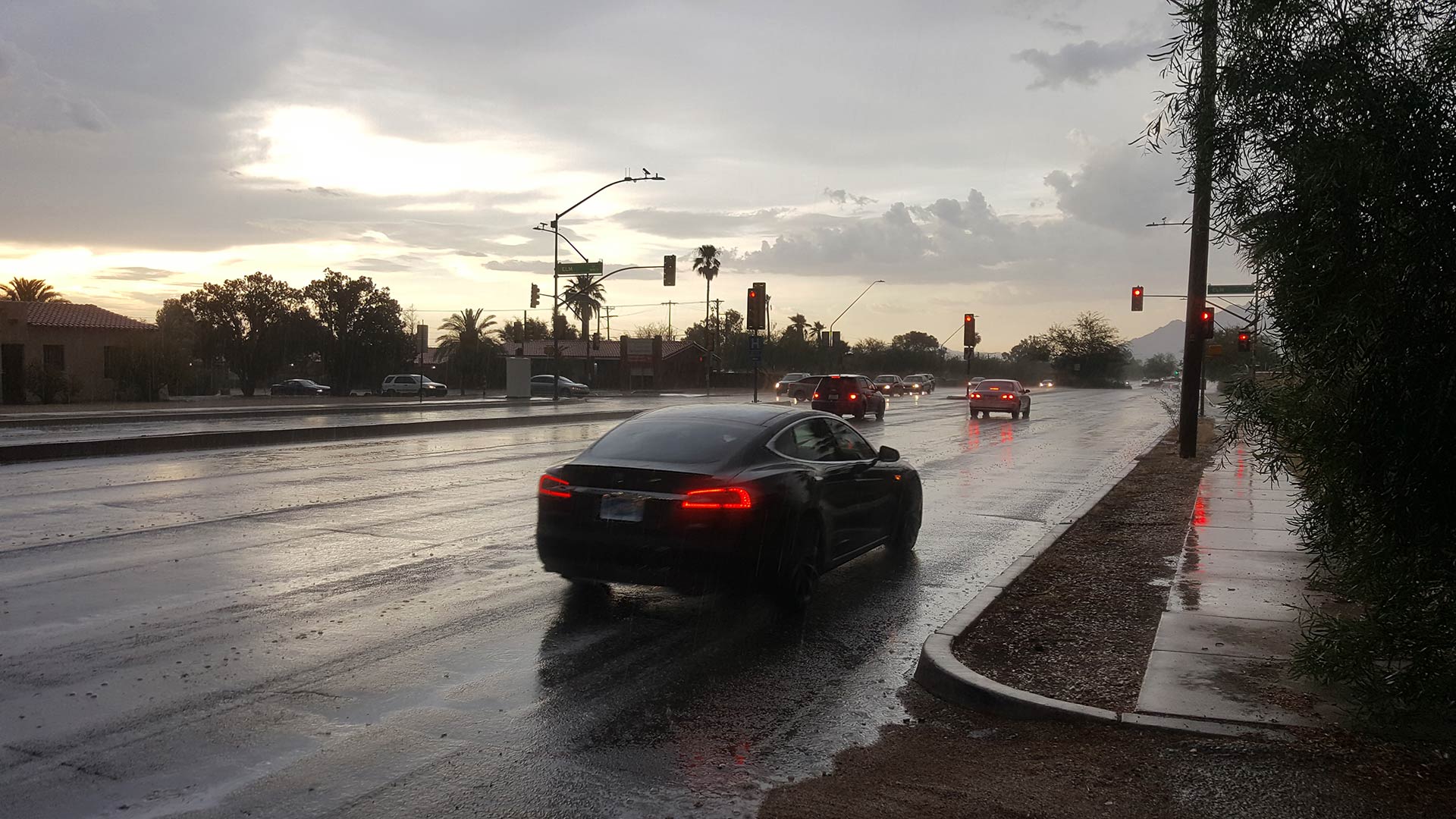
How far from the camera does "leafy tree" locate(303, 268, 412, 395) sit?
73.8 meters

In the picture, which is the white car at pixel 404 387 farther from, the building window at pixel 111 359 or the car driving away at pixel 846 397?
the car driving away at pixel 846 397

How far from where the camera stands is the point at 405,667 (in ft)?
20.3

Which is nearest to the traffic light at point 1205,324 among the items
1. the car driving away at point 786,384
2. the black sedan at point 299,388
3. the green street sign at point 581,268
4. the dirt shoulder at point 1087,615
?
the dirt shoulder at point 1087,615

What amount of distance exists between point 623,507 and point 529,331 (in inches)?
5363

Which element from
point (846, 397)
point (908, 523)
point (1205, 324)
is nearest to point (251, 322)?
point (846, 397)

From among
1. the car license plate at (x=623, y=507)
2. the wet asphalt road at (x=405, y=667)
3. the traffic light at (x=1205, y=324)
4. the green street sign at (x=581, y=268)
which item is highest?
the green street sign at (x=581, y=268)

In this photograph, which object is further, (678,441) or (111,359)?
(111,359)

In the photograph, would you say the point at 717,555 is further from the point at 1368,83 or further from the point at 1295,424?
the point at 1368,83

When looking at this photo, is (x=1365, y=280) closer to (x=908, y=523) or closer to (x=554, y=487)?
(x=554, y=487)

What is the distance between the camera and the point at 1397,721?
5035mm

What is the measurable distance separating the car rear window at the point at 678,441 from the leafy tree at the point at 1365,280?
3.61 meters

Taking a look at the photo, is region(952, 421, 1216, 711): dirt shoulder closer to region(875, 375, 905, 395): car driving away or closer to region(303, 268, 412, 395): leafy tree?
region(875, 375, 905, 395): car driving away

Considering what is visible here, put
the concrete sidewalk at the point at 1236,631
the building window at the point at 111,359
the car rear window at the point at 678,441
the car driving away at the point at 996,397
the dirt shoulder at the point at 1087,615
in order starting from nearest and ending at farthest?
the concrete sidewalk at the point at 1236,631, the dirt shoulder at the point at 1087,615, the car rear window at the point at 678,441, the car driving away at the point at 996,397, the building window at the point at 111,359

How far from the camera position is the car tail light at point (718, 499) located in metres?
7.18
